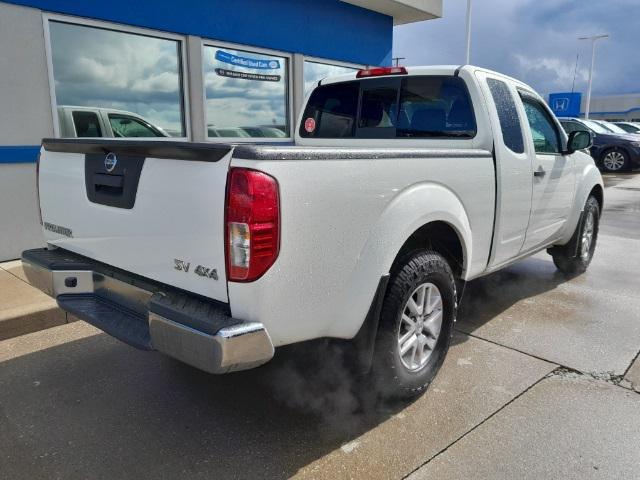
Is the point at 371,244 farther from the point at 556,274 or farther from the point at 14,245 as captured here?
the point at 14,245

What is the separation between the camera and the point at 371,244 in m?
2.53

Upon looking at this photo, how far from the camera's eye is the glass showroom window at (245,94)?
782 centimetres

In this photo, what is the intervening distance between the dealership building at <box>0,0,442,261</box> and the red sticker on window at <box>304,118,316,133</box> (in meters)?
3.08

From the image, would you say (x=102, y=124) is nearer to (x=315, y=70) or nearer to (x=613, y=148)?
(x=315, y=70)

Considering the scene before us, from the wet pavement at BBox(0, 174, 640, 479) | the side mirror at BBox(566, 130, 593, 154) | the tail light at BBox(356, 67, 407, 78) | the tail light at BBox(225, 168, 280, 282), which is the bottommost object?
the wet pavement at BBox(0, 174, 640, 479)

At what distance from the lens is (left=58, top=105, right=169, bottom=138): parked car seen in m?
6.23

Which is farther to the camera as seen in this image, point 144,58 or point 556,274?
point 144,58

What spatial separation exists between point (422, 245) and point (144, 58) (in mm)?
5371

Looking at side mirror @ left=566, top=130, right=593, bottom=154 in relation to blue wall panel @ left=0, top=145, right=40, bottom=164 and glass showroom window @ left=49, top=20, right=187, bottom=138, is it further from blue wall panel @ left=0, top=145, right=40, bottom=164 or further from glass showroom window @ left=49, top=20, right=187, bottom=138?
blue wall panel @ left=0, top=145, right=40, bottom=164

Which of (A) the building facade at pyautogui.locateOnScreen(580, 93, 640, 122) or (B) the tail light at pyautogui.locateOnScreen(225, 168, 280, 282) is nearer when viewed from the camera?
(B) the tail light at pyautogui.locateOnScreen(225, 168, 280, 282)

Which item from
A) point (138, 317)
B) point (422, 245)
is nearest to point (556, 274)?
point (422, 245)

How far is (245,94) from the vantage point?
843cm

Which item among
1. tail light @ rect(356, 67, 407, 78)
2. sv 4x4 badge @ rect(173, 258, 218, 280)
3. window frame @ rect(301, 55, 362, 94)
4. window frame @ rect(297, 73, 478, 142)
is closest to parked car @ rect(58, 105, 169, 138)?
window frame @ rect(301, 55, 362, 94)

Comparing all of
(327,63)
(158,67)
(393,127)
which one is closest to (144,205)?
(393,127)
